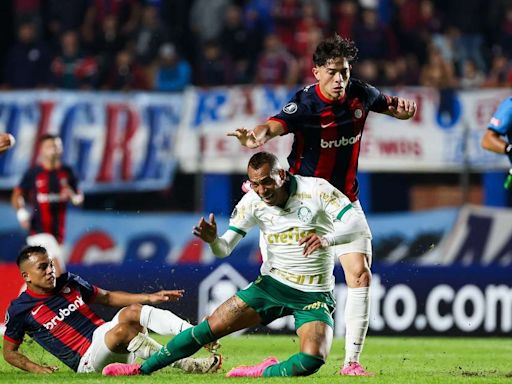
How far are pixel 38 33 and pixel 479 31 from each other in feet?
20.4

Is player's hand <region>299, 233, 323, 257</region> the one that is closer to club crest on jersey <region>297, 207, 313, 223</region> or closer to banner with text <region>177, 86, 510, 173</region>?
club crest on jersey <region>297, 207, 313, 223</region>

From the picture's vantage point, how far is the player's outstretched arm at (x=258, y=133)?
8.73 m

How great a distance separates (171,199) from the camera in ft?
58.5

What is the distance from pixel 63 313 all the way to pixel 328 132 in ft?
7.33

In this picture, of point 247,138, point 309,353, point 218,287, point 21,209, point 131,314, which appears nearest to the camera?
point 309,353

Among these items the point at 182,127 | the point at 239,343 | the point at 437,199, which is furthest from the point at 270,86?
the point at 239,343

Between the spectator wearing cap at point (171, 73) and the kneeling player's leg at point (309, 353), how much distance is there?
953 centimetres

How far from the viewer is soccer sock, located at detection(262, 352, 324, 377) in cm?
873

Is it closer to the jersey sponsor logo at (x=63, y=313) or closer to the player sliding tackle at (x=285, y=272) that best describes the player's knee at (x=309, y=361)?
the player sliding tackle at (x=285, y=272)

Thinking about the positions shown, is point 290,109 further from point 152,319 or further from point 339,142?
point 152,319

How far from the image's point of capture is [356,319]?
9.45 metres

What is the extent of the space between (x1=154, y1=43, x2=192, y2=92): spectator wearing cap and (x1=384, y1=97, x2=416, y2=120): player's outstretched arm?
8416 mm

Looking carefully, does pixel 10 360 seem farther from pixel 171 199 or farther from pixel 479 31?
pixel 479 31

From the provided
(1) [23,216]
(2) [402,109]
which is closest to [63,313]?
(2) [402,109]
